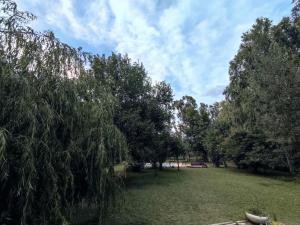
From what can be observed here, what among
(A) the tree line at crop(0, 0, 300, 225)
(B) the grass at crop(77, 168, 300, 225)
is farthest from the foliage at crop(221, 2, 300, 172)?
(A) the tree line at crop(0, 0, 300, 225)

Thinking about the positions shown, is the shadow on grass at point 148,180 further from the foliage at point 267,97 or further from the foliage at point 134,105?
the foliage at point 267,97

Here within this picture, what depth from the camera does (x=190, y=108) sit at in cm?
4219

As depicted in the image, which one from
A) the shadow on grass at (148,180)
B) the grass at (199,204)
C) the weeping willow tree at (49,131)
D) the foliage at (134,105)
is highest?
the foliage at (134,105)

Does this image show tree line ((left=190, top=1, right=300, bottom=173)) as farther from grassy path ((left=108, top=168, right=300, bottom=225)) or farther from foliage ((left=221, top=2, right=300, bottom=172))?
grassy path ((left=108, top=168, right=300, bottom=225))

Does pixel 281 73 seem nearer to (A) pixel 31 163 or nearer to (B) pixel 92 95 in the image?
(B) pixel 92 95

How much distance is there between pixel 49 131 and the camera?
471 centimetres

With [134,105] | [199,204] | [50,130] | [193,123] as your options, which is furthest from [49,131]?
[193,123]

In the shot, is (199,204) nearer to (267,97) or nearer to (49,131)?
(49,131)

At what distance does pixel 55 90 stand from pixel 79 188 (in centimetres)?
214

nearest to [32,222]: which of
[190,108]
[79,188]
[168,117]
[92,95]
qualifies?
[79,188]

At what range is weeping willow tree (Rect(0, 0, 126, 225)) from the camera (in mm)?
4352

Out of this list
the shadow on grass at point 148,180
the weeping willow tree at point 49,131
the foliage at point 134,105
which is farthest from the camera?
the shadow on grass at point 148,180

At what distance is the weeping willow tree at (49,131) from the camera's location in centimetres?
435

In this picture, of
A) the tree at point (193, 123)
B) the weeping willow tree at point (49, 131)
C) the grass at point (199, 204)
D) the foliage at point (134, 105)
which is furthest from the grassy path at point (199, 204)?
the tree at point (193, 123)
